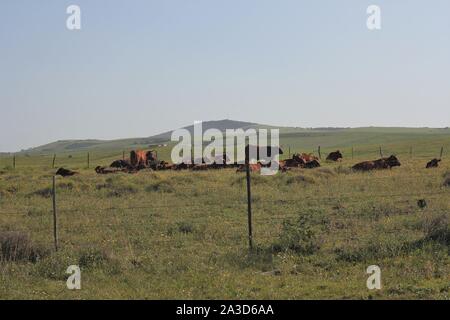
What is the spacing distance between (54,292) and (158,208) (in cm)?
867

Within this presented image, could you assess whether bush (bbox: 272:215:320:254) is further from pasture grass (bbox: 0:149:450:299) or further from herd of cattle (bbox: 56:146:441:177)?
herd of cattle (bbox: 56:146:441:177)

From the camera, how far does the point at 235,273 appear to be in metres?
8.84

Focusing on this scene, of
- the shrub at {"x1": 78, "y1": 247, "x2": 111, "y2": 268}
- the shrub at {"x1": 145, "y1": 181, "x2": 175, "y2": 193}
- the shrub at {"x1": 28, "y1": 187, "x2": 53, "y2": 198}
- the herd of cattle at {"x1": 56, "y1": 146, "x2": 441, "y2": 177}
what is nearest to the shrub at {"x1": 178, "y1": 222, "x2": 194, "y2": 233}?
the shrub at {"x1": 78, "y1": 247, "x2": 111, "y2": 268}

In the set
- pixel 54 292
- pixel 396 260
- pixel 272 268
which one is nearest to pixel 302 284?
pixel 272 268

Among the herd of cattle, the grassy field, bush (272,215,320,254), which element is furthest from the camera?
the herd of cattle

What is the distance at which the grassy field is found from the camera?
26.3ft

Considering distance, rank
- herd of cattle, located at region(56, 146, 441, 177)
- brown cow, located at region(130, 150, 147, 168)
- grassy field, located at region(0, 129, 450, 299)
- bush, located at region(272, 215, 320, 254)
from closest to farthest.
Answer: grassy field, located at region(0, 129, 450, 299) → bush, located at region(272, 215, 320, 254) → herd of cattle, located at region(56, 146, 441, 177) → brown cow, located at region(130, 150, 147, 168)

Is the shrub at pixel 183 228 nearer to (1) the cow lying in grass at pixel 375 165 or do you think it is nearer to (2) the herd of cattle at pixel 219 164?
(2) the herd of cattle at pixel 219 164

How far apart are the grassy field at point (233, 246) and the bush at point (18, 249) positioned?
2cm

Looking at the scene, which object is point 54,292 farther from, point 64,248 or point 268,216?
point 268,216

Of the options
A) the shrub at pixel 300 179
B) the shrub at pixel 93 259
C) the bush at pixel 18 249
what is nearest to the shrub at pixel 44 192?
the shrub at pixel 300 179

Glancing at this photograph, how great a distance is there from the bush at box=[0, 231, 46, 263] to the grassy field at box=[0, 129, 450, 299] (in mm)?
24

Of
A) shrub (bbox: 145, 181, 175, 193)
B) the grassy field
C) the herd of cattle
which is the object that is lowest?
the grassy field

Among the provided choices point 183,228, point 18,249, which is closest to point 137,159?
point 183,228
